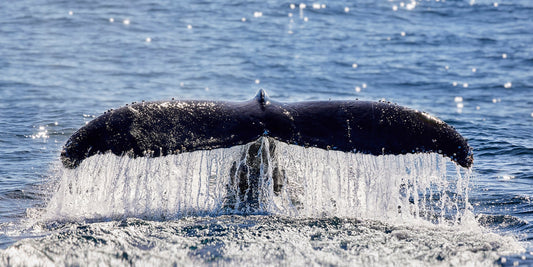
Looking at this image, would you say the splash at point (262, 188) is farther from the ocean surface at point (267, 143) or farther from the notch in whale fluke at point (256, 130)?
the notch in whale fluke at point (256, 130)

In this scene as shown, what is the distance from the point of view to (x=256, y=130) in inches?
239

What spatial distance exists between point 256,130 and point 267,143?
65 centimetres

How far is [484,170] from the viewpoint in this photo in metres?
9.62

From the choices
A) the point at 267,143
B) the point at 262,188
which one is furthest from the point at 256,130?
the point at 262,188

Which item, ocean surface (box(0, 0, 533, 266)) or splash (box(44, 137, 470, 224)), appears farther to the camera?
splash (box(44, 137, 470, 224))

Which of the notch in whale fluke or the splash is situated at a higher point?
the notch in whale fluke

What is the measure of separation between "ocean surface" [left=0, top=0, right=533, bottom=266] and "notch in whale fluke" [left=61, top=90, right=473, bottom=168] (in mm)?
139

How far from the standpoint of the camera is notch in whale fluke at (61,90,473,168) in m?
5.86

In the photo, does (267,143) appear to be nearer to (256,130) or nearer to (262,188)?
(262,188)

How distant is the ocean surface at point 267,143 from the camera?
590cm

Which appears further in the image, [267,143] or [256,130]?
[267,143]

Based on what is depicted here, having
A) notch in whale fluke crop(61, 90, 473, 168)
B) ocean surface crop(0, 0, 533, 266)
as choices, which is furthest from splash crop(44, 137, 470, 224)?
notch in whale fluke crop(61, 90, 473, 168)

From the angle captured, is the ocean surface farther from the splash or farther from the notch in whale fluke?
the notch in whale fluke

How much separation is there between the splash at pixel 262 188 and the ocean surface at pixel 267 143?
0.02 m
